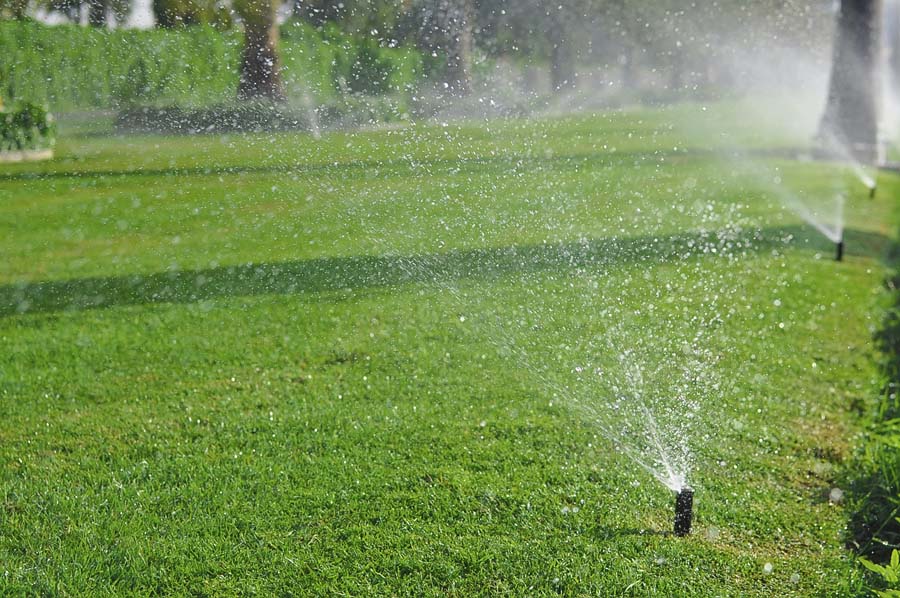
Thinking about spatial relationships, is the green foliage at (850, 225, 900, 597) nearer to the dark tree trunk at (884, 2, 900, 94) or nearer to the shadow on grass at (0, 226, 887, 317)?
the shadow on grass at (0, 226, 887, 317)

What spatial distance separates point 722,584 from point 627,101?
3873mm

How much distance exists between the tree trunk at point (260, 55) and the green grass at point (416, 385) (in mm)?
223

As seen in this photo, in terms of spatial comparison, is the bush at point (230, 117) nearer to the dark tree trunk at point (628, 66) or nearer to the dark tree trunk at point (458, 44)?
the dark tree trunk at point (458, 44)

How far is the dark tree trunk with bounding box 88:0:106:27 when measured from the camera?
3.31 metres

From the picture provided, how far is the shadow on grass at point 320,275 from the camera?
593 centimetres

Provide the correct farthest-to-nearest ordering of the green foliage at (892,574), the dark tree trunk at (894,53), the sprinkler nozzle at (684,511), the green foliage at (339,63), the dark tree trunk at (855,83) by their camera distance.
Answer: the dark tree trunk at (894,53), the dark tree trunk at (855,83), the green foliage at (339,63), the sprinkler nozzle at (684,511), the green foliage at (892,574)

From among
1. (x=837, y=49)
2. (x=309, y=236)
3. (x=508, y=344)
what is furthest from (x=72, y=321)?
(x=837, y=49)

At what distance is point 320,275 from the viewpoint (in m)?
6.39

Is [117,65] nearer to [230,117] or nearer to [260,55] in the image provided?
[230,117]

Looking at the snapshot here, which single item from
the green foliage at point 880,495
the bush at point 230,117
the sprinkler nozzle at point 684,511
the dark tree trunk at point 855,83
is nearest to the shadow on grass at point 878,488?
the green foliage at point 880,495

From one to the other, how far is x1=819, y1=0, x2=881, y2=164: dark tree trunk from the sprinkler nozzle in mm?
15315

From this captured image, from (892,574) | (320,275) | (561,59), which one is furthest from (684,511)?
(320,275)

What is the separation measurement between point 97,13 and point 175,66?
1.43 ft

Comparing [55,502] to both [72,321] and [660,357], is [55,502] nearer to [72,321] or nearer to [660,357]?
[72,321]
